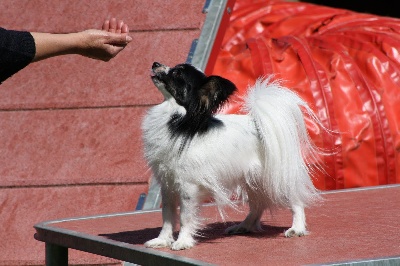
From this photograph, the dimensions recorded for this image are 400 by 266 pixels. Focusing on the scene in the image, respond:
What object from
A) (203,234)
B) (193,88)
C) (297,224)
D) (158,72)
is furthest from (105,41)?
(297,224)

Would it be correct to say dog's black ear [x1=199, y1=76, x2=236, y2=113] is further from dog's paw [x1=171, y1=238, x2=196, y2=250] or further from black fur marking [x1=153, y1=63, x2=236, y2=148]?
dog's paw [x1=171, y1=238, x2=196, y2=250]

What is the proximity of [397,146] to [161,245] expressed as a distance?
2.31 m

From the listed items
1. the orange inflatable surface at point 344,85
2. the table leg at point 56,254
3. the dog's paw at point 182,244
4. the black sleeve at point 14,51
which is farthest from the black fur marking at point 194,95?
the orange inflatable surface at point 344,85

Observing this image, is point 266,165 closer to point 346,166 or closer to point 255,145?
point 255,145

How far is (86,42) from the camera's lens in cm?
241

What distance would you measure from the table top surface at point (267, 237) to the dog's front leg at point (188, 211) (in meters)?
0.05

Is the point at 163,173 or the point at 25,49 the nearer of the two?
the point at 25,49

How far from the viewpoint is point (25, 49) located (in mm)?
2205

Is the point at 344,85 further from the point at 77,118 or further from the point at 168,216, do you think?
the point at 168,216

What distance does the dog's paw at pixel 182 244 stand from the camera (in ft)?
7.94

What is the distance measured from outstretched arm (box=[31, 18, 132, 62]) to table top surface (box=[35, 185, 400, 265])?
600 millimetres

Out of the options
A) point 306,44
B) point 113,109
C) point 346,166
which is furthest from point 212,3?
point 346,166

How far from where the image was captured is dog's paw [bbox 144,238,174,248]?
247 centimetres

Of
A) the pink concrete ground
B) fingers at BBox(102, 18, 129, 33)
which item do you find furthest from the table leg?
fingers at BBox(102, 18, 129, 33)
